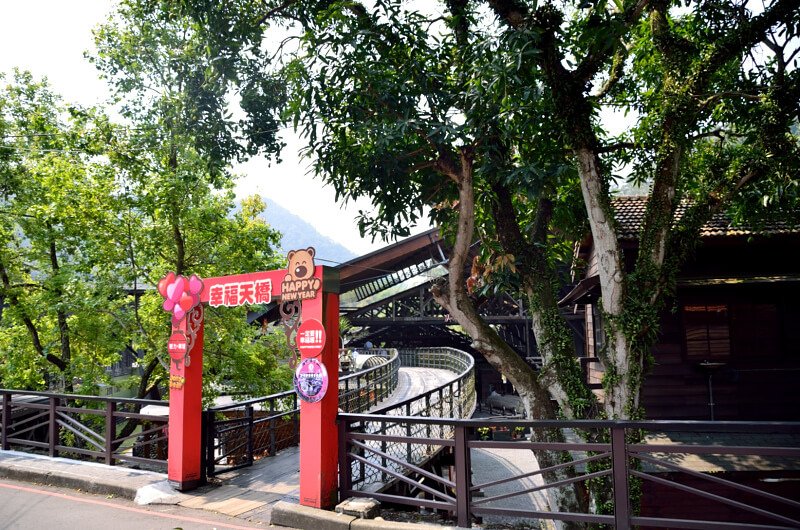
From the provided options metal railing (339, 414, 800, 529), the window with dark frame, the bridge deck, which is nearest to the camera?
metal railing (339, 414, 800, 529)

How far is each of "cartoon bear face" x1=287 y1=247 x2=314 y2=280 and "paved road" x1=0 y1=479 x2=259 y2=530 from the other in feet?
9.30

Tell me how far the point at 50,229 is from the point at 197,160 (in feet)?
13.2

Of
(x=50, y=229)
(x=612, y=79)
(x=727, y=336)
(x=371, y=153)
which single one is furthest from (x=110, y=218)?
(x=727, y=336)

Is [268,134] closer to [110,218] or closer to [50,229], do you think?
[110,218]

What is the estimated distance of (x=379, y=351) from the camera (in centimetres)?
2908

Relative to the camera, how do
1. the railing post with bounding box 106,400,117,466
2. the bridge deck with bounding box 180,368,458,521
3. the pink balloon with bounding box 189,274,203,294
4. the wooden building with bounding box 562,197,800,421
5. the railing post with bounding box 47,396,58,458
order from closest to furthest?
the bridge deck with bounding box 180,368,458,521, the pink balloon with bounding box 189,274,203,294, the railing post with bounding box 106,400,117,466, the railing post with bounding box 47,396,58,458, the wooden building with bounding box 562,197,800,421

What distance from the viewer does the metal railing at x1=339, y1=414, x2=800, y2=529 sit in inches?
189

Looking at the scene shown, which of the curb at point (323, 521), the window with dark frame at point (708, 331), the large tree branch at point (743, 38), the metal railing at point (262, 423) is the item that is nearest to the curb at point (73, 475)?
the metal railing at point (262, 423)

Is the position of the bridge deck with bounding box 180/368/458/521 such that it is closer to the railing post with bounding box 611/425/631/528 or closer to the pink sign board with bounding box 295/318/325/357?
the pink sign board with bounding box 295/318/325/357

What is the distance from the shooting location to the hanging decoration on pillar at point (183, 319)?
24.6ft

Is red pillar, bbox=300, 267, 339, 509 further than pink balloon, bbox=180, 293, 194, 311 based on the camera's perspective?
No

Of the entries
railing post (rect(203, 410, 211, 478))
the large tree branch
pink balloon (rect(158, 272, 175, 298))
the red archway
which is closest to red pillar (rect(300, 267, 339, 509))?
the red archway

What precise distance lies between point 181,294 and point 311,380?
2.62 m

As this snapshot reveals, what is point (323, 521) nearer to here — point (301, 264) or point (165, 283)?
point (301, 264)
